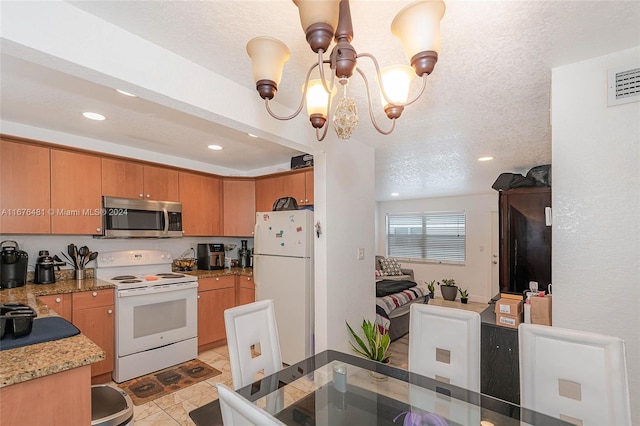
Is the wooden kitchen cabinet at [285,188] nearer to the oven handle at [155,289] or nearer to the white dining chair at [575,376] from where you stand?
the oven handle at [155,289]

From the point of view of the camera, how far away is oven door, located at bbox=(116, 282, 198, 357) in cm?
280

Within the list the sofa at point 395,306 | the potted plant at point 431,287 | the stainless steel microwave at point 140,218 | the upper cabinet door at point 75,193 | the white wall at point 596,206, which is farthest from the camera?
the potted plant at point 431,287

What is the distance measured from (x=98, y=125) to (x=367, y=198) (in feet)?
8.30

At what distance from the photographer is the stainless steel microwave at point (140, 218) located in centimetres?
306

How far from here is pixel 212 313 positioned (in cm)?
354

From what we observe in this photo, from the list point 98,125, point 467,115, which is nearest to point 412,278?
point 467,115

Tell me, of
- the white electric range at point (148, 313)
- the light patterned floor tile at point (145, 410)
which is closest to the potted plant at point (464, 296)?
the white electric range at point (148, 313)

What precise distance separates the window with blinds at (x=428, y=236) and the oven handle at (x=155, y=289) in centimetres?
540

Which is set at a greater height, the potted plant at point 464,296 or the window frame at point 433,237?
the window frame at point 433,237

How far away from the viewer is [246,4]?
1.20 m

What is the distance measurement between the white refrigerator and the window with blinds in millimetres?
4820

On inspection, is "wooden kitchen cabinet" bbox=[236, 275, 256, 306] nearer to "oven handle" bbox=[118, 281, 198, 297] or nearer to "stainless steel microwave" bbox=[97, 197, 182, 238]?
"oven handle" bbox=[118, 281, 198, 297]

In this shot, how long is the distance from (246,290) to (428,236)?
190 inches

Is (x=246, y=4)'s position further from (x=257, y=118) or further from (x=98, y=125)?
(x=98, y=125)
